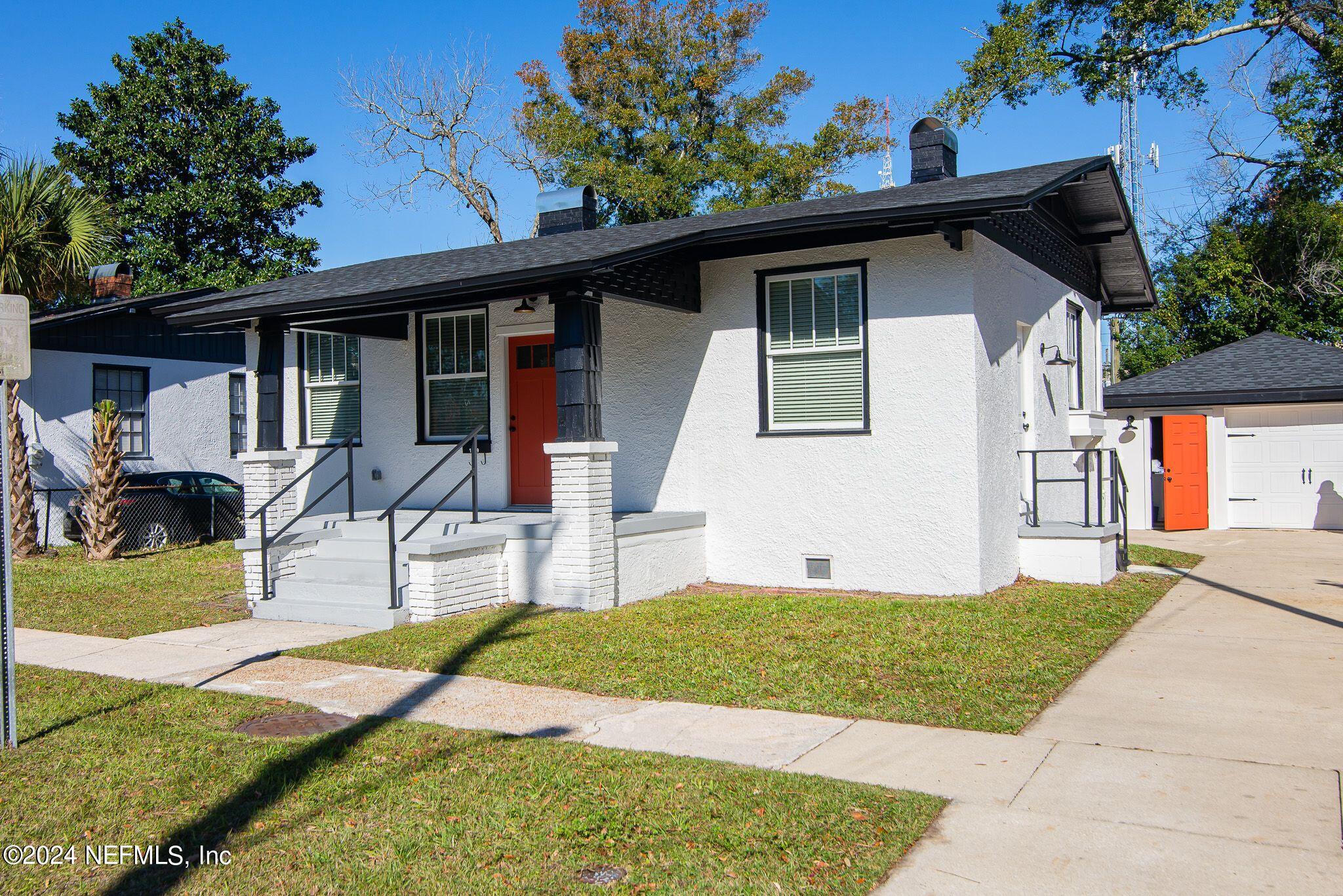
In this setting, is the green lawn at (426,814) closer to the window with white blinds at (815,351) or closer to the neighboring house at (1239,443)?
the window with white blinds at (815,351)

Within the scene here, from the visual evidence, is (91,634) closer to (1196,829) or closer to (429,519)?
(429,519)

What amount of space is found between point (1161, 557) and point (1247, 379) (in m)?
6.63

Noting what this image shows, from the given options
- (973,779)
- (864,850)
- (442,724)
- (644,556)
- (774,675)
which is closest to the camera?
(864,850)

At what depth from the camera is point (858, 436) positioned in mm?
10125

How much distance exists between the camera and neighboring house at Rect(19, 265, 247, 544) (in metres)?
17.2

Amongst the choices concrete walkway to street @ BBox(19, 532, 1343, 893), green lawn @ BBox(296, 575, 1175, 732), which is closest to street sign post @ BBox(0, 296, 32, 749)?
concrete walkway to street @ BBox(19, 532, 1343, 893)

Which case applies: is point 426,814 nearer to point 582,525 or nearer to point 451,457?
point 582,525

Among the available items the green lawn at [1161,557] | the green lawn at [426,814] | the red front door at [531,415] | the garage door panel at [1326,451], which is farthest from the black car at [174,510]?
the garage door panel at [1326,451]

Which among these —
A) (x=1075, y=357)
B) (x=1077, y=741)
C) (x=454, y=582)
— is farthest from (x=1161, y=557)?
(x=454, y=582)

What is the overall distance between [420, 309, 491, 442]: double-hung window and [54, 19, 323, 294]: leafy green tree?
17931mm

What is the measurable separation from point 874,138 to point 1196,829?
87.4ft

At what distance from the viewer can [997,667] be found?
22.8 ft

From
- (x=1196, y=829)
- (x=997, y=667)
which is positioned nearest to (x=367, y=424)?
(x=997, y=667)

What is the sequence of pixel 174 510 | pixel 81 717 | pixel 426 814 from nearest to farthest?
pixel 426 814, pixel 81 717, pixel 174 510
